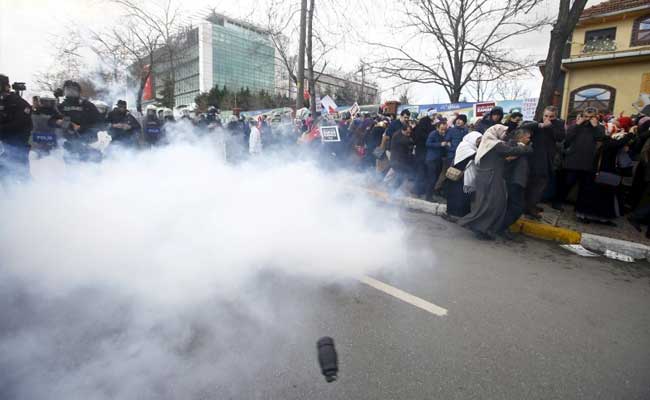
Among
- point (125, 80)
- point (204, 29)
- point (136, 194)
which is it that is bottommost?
point (136, 194)

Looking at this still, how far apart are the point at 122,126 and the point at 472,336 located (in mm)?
8132

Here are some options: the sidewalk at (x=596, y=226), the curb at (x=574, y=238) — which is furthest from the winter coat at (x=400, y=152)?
the sidewalk at (x=596, y=226)

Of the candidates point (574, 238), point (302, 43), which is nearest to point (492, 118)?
point (574, 238)

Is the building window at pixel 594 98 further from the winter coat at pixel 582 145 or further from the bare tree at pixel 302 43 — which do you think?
the winter coat at pixel 582 145

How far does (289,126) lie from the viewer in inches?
431

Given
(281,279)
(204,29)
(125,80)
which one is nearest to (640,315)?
(281,279)

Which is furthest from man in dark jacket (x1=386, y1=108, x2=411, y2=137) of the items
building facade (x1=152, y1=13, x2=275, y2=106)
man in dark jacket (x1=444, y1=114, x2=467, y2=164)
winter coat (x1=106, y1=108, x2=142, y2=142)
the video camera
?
building facade (x1=152, y1=13, x2=275, y2=106)

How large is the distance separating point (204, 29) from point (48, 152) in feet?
66.0

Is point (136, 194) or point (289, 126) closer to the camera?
point (136, 194)

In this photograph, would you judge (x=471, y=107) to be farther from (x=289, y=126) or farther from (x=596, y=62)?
(x=596, y=62)

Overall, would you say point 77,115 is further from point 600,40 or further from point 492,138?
point 600,40

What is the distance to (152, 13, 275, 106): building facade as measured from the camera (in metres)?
16.2

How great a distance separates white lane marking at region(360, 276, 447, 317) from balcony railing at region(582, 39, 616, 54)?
890 inches

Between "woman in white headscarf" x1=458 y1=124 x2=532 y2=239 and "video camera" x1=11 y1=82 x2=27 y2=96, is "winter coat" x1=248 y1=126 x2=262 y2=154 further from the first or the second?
A: "woman in white headscarf" x1=458 y1=124 x2=532 y2=239
